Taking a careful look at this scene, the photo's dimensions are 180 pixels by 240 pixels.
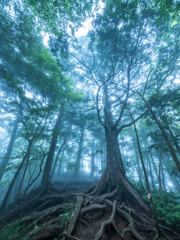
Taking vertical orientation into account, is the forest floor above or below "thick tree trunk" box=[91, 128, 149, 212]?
below

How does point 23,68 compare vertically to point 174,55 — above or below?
above

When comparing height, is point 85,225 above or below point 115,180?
below

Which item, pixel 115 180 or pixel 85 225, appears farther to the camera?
pixel 115 180

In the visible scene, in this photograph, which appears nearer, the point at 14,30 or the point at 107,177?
the point at 107,177

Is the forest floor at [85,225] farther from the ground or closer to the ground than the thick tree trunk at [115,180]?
closer to the ground

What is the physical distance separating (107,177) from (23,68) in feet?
39.1

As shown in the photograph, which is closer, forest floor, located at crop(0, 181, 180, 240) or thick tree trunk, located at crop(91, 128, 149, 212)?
forest floor, located at crop(0, 181, 180, 240)

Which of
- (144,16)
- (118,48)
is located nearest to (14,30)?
(118,48)

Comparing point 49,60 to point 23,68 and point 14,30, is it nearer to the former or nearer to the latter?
point 23,68

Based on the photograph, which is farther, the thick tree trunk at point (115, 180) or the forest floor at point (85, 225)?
the thick tree trunk at point (115, 180)

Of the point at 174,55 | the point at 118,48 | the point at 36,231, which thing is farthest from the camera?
the point at 118,48

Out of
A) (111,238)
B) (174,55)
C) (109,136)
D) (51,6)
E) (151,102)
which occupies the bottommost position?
(111,238)

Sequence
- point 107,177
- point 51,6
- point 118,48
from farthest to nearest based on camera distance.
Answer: point 118,48, point 107,177, point 51,6

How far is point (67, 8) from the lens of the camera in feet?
22.0
